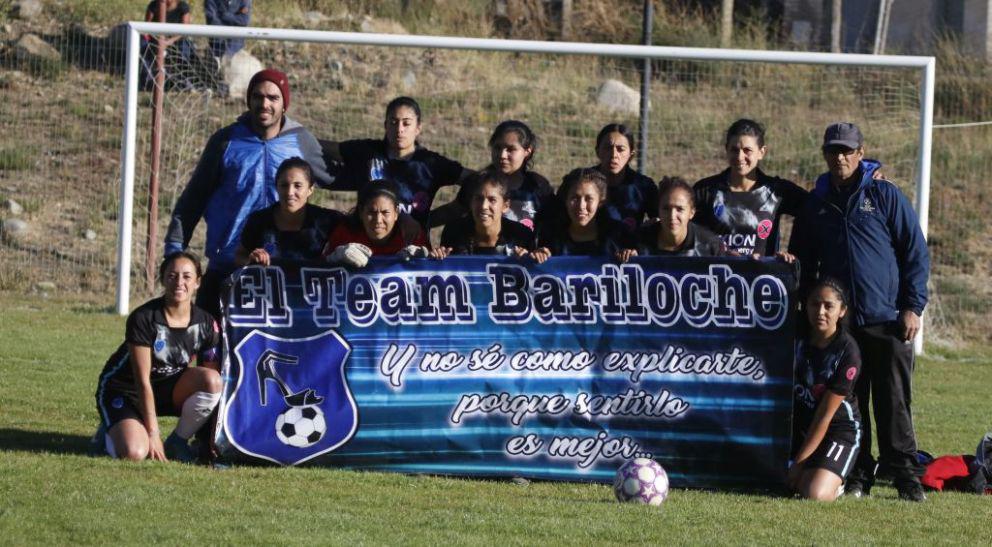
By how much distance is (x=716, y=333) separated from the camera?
733 cm

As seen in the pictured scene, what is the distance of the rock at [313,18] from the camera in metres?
21.4

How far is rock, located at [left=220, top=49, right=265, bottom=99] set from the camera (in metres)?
14.6

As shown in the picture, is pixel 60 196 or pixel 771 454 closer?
pixel 771 454

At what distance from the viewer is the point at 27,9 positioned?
776 inches

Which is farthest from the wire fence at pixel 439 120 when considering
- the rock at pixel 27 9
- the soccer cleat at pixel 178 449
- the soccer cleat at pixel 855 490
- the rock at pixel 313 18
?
the soccer cleat at pixel 855 490

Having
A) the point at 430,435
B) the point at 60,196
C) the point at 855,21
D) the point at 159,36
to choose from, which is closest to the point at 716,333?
the point at 430,435

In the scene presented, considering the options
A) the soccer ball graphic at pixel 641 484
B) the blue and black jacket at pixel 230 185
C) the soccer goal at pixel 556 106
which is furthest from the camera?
the soccer goal at pixel 556 106

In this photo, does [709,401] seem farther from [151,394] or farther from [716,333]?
[151,394]

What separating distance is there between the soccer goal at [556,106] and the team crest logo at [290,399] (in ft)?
24.2

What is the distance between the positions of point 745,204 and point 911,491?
1.70 metres

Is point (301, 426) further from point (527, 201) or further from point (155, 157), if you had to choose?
point (155, 157)

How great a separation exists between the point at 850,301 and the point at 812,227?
1.45 feet

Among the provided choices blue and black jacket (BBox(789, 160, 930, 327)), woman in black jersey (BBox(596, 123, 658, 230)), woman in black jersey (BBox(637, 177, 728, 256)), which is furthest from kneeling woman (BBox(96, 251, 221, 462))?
blue and black jacket (BBox(789, 160, 930, 327))

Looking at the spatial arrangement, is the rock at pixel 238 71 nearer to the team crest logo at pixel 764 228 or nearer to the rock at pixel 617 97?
the rock at pixel 617 97
